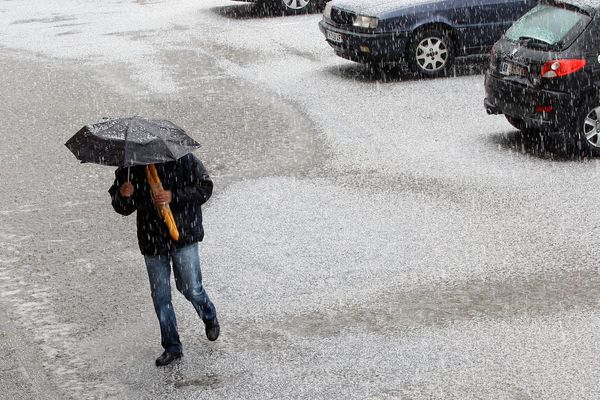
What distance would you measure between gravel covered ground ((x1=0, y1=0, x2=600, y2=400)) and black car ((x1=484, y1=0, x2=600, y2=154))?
39 centimetres

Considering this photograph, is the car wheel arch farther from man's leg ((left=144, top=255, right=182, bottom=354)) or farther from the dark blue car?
man's leg ((left=144, top=255, right=182, bottom=354))

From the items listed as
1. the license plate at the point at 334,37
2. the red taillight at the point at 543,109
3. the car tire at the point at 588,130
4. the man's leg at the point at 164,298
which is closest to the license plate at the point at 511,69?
the red taillight at the point at 543,109

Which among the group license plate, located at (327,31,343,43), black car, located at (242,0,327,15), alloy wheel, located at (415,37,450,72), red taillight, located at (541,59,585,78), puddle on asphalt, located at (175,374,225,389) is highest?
red taillight, located at (541,59,585,78)

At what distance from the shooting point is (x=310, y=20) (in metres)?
20.6

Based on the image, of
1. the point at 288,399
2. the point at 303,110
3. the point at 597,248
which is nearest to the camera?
the point at 288,399

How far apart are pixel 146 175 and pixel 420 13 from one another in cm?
947

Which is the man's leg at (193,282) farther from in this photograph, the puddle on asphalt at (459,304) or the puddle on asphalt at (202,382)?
the puddle on asphalt at (459,304)

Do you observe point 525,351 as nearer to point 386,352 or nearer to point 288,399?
point 386,352

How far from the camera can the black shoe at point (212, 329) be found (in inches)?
278

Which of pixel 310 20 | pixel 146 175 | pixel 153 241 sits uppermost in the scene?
pixel 146 175

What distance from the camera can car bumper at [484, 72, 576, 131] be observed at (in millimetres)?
11141

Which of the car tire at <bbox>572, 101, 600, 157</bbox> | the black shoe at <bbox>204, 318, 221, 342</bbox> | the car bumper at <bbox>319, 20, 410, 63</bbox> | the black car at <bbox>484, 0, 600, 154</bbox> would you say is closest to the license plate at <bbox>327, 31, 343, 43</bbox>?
the car bumper at <bbox>319, 20, 410, 63</bbox>

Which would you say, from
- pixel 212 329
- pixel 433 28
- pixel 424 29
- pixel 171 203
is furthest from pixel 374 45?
pixel 171 203

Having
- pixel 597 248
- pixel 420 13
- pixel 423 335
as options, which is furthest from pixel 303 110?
pixel 423 335
